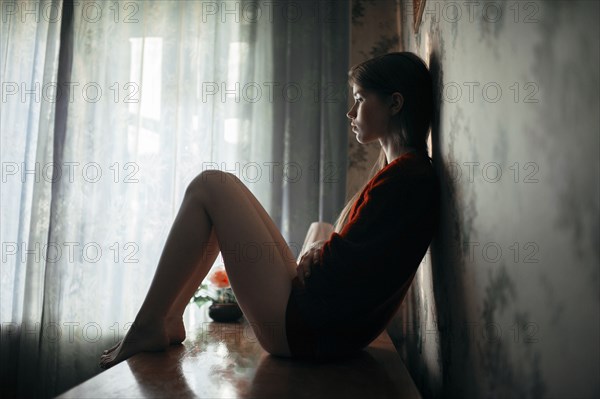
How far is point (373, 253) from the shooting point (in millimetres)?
1166

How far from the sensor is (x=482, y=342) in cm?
79

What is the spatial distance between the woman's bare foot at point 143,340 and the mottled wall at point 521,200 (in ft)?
2.16

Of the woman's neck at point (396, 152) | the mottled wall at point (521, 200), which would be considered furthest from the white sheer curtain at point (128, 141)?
the mottled wall at point (521, 200)

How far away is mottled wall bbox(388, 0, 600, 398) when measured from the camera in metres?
0.41

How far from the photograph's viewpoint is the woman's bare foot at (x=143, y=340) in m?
1.29

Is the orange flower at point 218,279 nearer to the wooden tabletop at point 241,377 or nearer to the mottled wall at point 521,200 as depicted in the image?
the wooden tabletop at point 241,377

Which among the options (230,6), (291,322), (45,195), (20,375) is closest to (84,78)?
(45,195)

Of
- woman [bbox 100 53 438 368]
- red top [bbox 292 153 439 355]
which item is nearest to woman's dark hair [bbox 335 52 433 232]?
woman [bbox 100 53 438 368]

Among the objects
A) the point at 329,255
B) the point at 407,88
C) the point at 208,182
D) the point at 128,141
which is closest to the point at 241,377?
the point at 329,255

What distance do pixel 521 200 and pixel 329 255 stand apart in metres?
0.65

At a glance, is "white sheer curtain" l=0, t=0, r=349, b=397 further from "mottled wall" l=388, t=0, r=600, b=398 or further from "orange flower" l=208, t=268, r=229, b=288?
"mottled wall" l=388, t=0, r=600, b=398

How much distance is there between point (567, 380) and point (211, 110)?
2.30 meters

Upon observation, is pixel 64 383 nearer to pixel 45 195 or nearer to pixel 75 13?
pixel 45 195

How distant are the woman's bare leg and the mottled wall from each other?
0.38m
